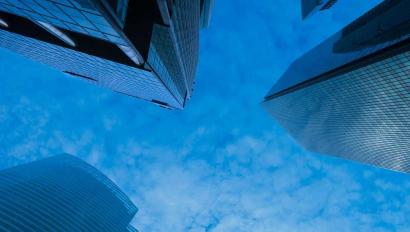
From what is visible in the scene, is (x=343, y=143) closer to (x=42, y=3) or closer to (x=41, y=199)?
(x=41, y=199)

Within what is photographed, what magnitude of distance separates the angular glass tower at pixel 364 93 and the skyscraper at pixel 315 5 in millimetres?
18397

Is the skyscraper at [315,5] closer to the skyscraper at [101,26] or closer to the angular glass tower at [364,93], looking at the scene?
the angular glass tower at [364,93]

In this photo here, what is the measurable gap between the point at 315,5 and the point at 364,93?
62093 mm

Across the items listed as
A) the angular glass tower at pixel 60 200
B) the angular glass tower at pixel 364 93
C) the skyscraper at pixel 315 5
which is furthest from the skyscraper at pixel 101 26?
the skyscraper at pixel 315 5

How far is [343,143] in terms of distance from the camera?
107 meters

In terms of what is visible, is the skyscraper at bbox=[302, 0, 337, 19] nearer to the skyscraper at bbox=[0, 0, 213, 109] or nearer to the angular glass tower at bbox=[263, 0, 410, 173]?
the angular glass tower at bbox=[263, 0, 410, 173]

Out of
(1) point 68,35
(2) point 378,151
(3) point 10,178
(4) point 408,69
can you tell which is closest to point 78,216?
(3) point 10,178

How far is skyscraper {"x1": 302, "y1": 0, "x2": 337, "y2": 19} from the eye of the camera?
11200 cm

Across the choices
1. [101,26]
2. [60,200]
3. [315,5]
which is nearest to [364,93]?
[101,26]

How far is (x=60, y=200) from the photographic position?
85.1 m

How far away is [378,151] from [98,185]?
3743 inches

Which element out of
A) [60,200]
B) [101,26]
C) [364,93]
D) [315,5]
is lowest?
[60,200]

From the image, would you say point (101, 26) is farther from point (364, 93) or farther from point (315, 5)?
point (315, 5)

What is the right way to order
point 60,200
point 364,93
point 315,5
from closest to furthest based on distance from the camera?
point 364,93
point 60,200
point 315,5
